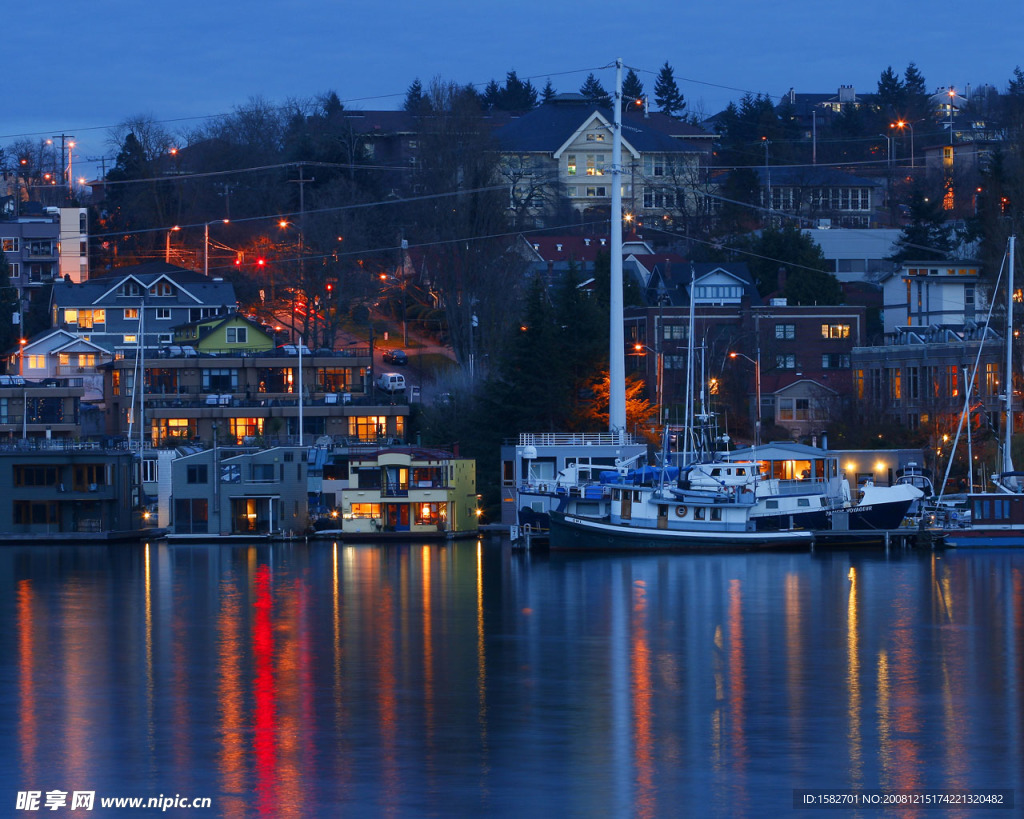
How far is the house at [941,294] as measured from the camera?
85.6m

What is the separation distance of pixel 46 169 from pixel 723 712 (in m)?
116

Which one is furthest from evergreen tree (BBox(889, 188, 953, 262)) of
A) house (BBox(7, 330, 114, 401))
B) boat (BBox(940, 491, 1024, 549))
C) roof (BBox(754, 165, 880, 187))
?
house (BBox(7, 330, 114, 401))

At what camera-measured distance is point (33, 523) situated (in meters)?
69.1

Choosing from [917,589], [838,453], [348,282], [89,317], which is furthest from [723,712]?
[89,317]

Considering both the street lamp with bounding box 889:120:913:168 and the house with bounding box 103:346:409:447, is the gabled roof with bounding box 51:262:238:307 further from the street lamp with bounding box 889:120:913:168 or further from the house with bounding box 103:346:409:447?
the street lamp with bounding box 889:120:913:168

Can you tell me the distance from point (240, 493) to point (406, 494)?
7.28m

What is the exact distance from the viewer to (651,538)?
60.4m

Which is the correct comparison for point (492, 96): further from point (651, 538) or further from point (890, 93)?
point (651, 538)

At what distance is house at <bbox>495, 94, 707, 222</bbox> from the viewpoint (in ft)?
393

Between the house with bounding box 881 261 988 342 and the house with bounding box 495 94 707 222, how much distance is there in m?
30.3

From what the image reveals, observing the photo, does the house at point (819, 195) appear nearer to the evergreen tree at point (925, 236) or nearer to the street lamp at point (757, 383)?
the evergreen tree at point (925, 236)

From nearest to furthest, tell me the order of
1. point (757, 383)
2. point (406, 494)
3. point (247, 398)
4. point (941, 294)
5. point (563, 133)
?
point (406, 494) → point (757, 383) → point (247, 398) → point (941, 294) → point (563, 133)

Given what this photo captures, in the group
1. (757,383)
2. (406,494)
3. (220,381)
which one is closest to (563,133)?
(757,383)

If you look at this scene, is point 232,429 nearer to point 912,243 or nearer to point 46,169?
point 912,243
